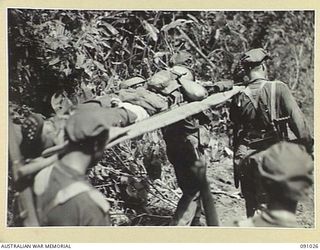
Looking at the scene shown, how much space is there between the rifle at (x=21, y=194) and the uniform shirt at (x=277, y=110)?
50 centimetres

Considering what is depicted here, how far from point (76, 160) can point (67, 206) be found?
0.10m

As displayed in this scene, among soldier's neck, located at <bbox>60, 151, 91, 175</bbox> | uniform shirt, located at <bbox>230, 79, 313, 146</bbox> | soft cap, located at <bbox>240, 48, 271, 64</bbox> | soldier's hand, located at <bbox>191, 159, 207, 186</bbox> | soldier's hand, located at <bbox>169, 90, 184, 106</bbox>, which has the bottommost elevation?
soldier's hand, located at <bbox>191, 159, 207, 186</bbox>

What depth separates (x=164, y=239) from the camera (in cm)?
157

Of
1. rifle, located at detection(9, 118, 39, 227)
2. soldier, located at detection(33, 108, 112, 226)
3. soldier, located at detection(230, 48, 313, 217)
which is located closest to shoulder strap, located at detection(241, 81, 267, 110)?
soldier, located at detection(230, 48, 313, 217)

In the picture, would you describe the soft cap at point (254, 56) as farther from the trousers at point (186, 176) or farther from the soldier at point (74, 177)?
the soldier at point (74, 177)

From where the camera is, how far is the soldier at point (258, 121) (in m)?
1.57

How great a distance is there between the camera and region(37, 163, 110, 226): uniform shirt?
4.86 feet

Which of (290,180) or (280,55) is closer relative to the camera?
(290,180)

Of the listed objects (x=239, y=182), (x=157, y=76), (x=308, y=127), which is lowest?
(x=239, y=182)

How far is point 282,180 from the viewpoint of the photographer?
1.52 meters

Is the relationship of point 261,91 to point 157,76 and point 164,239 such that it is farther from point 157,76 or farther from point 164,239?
point 164,239

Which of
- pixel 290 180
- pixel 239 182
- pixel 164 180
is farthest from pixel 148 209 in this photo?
pixel 290 180

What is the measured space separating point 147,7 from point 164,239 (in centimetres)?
54

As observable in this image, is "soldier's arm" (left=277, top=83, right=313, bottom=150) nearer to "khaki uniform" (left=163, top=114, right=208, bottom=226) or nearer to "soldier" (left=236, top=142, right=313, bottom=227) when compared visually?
"soldier" (left=236, top=142, right=313, bottom=227)
